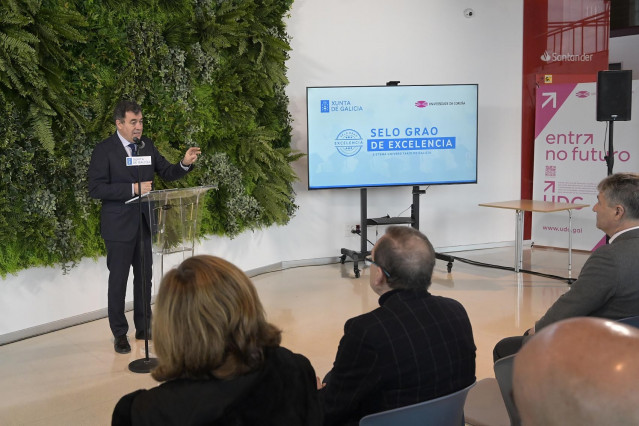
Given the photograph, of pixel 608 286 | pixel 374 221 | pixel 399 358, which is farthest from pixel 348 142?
pixel 399 358

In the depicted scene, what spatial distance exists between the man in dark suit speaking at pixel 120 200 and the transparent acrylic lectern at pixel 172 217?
1.03 ft

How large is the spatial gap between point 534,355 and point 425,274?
5.45 ft

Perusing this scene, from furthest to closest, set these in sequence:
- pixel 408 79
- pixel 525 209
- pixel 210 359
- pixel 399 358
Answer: pixel 408 79 → pixel 525 209 → pixel 399 358 → pixel 210 359

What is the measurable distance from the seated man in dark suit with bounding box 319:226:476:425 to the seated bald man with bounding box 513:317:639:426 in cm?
138

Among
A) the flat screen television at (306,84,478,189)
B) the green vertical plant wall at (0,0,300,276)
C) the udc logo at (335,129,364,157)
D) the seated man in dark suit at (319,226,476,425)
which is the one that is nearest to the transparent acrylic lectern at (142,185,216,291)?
the green vertical plant wall at (0,0,300,276)

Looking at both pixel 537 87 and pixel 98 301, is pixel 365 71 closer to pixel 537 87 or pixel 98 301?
pixel 537 87

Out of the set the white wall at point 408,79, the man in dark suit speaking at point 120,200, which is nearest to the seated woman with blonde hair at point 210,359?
the man in dark suit speaking at point 120,200

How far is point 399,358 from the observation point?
2.21m

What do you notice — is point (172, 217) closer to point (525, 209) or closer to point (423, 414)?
point (423, 414)

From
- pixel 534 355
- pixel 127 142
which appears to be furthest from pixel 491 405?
pixel 127 142

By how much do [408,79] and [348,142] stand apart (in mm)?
1339

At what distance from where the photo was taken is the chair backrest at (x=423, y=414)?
200cm

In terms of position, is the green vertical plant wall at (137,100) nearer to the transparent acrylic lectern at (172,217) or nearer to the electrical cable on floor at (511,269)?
the transparent acrylic lectern at (172,217)

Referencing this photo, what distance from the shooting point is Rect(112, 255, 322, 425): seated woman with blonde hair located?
1.71m
